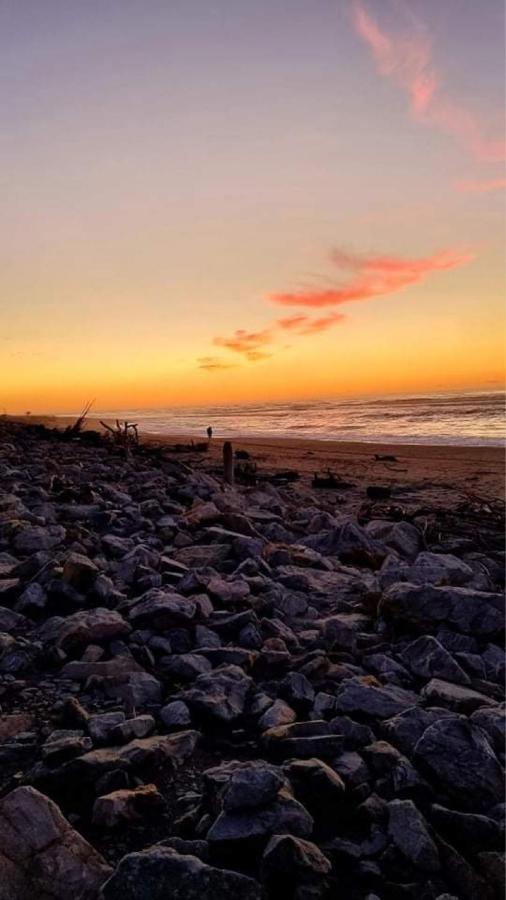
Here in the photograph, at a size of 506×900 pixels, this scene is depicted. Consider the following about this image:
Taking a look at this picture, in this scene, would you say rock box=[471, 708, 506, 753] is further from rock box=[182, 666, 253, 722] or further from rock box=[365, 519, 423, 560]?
rock box=[365, 519, 423, 560]

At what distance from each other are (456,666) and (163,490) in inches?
251

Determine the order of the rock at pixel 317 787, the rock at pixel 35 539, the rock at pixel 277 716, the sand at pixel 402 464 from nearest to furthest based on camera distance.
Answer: the rock at pixel 317 787, the rock at pixel 277 716, the rock at pixel 35 539, the sand at pixel 402 464

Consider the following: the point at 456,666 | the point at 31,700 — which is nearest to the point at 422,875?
the point at 456,666

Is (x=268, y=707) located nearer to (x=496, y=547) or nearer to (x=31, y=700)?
(x=31, y=700)

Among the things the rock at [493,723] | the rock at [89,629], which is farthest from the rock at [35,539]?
the rock at [493,723]

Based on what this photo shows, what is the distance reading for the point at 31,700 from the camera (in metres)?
3.46

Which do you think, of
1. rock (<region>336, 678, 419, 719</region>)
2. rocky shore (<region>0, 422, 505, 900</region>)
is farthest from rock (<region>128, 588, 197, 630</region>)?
rock (<region>336, 678, 419, 719</region>)

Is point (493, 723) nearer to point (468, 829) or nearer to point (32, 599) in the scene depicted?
point (468, 829)

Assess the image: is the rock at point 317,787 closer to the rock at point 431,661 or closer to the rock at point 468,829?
the rock at point 468,829

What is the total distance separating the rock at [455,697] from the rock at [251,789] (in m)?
1.29

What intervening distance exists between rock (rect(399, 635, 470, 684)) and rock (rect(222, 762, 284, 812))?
1624 mm

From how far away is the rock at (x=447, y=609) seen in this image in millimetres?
4297

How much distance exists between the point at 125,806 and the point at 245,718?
0.95 meters

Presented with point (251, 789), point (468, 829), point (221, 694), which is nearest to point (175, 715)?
point (221, 694)
